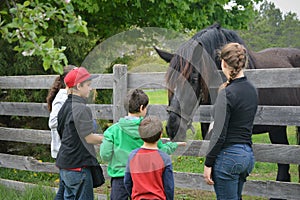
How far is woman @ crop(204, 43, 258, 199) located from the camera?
3014 mm

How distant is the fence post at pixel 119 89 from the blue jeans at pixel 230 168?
2000 millimetres

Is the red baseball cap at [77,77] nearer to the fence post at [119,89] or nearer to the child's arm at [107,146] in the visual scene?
the child's arm at [107,146]

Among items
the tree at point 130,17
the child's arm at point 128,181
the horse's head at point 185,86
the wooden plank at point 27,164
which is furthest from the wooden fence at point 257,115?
the tree at point 130,17

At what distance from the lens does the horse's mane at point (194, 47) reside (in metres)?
3.78

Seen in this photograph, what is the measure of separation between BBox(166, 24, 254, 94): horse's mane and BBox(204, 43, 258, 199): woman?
2.32ft

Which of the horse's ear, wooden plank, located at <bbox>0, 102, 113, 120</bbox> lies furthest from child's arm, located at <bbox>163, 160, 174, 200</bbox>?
wooden plank, located at <bbox>0, 102, 113, 120</bbox>

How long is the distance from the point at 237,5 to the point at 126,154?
8.19 meters

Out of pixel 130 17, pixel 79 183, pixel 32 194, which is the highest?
pixel 130 17

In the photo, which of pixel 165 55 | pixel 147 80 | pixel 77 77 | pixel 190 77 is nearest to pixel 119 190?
pixel 77 77

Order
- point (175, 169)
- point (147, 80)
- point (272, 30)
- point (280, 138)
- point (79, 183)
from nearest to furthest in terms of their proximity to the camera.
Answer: point (79, 183) → point (147, 80) → point (280, 138) → point (175, 169) → point (272, 30)

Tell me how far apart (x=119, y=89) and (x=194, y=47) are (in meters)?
1.40

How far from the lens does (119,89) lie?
4.97m

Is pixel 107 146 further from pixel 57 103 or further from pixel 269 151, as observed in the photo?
pixel 269 151

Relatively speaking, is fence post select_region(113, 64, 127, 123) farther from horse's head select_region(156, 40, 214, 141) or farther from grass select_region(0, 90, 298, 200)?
horse's head select_region(156, 40, 214, 141)
